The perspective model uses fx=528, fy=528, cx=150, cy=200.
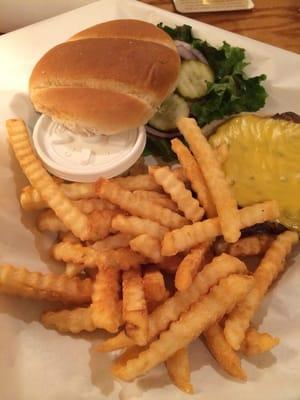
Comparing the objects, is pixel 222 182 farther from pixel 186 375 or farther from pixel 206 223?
pixel 186 375

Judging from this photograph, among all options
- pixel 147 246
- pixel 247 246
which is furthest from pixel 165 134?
pixel 147 246

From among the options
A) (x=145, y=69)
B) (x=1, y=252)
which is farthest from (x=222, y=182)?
(x=1, y=252)

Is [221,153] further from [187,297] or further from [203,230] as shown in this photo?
[187,297]

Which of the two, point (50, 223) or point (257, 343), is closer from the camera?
point (257, 343)

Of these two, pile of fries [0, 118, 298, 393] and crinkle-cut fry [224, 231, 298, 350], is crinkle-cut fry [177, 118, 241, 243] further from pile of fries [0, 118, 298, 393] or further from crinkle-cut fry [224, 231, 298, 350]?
crinkle-cut fry [224, 231, 298, 350]

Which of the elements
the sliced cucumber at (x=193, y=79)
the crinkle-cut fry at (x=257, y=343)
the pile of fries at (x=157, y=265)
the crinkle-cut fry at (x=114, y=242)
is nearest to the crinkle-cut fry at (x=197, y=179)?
the pile of fries at (x=157, y=265)

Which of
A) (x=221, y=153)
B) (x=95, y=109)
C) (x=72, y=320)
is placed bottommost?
(x=72, y=320)

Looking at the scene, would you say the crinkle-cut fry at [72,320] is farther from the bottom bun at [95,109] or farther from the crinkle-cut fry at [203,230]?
the bottom bun at [95,109]
